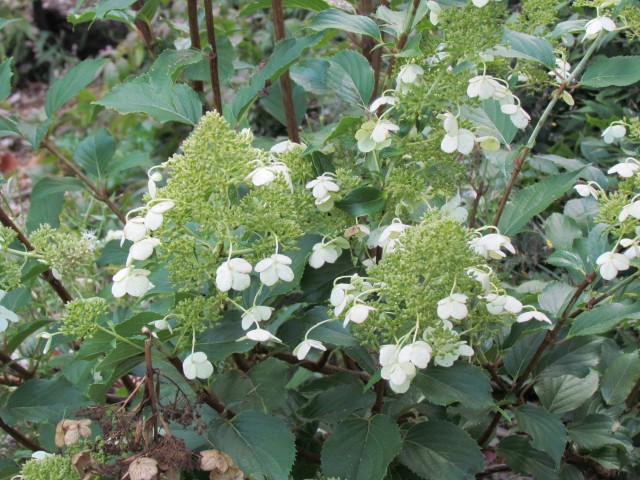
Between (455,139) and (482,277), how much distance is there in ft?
0.78

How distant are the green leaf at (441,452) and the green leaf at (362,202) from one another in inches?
16.1

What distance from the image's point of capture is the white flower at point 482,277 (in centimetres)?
108

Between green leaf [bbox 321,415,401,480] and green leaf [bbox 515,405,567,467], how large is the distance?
0.90ft

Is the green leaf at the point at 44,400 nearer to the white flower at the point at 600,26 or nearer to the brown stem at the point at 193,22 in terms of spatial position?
the brown stem at the point at 193,22

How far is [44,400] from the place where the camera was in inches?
58.7

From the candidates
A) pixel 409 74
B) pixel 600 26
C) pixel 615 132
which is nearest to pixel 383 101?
pixel 409 74

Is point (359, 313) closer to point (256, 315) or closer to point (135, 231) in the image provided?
point (256, 315)

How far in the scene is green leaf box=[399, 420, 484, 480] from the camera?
1.25m

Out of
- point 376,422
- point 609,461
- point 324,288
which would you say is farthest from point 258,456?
point 609,461

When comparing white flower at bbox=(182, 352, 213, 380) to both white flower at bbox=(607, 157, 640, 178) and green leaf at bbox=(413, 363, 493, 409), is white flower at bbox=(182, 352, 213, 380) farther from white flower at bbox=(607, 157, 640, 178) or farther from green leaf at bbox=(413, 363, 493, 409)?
white flower at bbox=(607, 157, 640, 178)

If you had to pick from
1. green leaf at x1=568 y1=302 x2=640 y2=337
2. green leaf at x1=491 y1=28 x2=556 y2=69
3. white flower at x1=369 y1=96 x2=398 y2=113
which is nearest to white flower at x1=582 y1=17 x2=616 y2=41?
green leaf at x1=491 y1=28 x2=556 y2=69

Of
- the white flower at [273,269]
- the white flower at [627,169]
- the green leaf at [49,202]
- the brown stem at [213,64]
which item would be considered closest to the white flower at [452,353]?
the white flower at [273,269]

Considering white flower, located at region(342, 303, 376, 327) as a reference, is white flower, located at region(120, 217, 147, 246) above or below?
above

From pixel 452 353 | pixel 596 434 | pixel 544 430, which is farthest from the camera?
pixel 596 434
